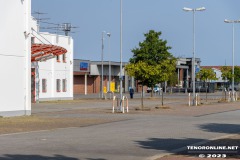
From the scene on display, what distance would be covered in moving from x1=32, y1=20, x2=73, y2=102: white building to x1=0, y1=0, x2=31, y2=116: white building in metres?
24.5

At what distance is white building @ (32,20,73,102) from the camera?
5944cm

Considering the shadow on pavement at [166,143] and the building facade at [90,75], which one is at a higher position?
the building facade at [90,75]

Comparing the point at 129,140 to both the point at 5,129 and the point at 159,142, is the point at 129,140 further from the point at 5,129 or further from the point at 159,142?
the point at 5,129

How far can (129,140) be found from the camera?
1819 centimetres

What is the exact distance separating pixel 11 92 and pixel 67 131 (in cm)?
1006

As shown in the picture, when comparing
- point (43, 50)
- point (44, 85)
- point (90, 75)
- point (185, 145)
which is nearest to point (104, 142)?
point (185, 145)

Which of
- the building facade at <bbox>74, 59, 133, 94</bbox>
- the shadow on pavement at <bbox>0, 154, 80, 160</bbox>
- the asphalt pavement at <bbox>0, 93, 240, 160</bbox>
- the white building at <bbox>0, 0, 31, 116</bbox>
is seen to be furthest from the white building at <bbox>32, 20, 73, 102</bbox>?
the shadow on pavement at <bbox>0, 154, 80, 160</bbox>

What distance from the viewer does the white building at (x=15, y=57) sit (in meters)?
30.5

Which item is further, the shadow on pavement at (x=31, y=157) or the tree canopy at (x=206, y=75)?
the tree canopy at (x=206, y=75)

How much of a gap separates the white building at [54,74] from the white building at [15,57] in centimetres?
2453

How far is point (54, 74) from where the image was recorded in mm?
63219

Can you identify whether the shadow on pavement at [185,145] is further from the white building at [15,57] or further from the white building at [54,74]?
the white building at [54,74]

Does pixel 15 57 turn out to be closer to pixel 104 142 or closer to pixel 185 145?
pixel 104 142

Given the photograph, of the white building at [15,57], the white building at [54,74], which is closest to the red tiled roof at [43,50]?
the white building at [15,57]
